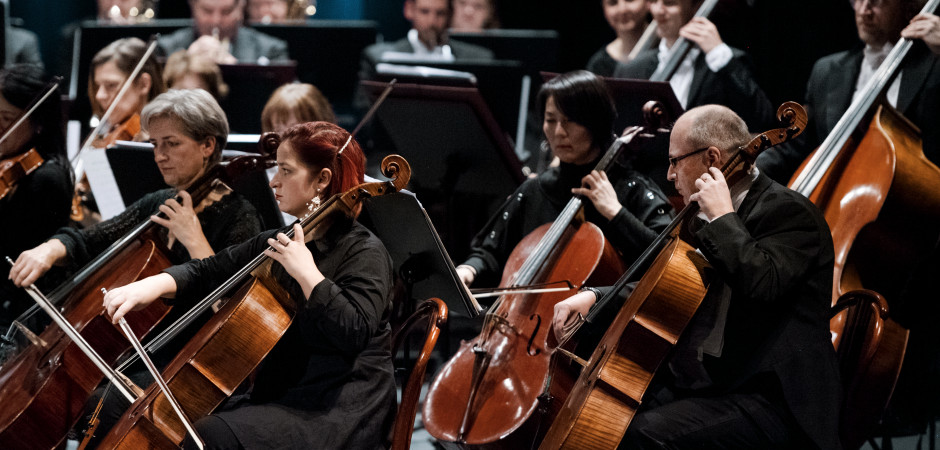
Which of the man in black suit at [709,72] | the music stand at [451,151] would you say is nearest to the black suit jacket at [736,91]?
the man in black suit at [709,72]

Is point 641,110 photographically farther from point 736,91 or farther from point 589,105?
point 736,91

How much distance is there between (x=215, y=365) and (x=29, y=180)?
1.37 metres

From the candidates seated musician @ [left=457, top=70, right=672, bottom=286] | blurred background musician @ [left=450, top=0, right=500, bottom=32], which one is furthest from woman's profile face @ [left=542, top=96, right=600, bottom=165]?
blurred background musician @ [left=450, top=0, right=500, bottom=32]

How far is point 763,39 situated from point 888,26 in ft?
1.67

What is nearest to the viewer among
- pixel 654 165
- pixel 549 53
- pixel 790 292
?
pixel 790 292

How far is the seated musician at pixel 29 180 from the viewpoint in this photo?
2.97 metres

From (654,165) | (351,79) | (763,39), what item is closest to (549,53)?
(351,79)

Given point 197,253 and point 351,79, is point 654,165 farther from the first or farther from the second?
point 351,79

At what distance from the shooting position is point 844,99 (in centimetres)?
317

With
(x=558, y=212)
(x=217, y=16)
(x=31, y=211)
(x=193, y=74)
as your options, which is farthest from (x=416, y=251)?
(x=217, y=16)

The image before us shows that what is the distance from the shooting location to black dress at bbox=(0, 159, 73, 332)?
2.97m

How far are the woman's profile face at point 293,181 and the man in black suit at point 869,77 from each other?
1636 mm

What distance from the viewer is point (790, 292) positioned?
6.74ft

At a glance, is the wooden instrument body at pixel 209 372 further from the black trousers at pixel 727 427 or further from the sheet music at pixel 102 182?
the sheet music at pixel 102 182
